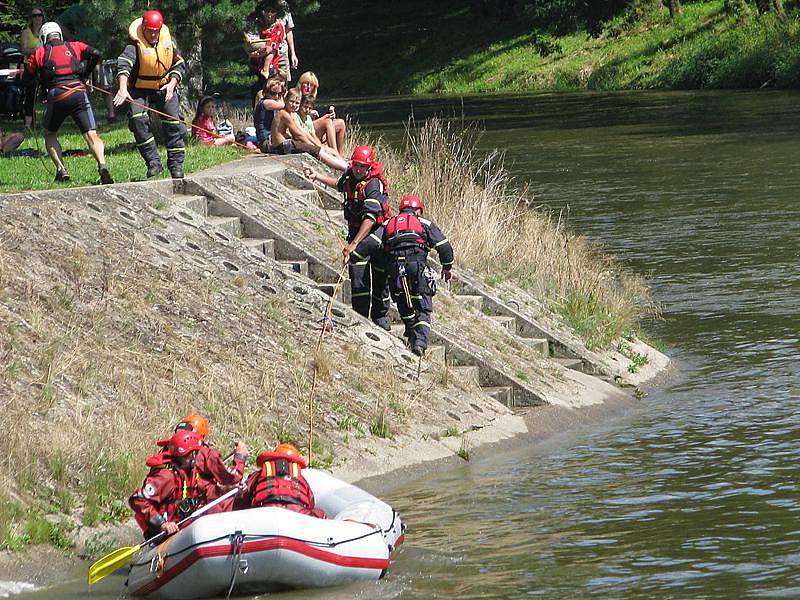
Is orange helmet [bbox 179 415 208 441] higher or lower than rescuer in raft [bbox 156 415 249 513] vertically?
higher

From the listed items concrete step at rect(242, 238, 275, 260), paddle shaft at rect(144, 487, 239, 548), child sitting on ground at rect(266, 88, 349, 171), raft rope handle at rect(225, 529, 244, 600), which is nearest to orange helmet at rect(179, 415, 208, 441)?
paddle shaft at rect(144, 487, 239, 548)

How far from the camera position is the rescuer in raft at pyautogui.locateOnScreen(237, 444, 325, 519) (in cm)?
962

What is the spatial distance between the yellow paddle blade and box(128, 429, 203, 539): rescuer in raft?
307 millimetres

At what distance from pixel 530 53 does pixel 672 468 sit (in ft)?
162

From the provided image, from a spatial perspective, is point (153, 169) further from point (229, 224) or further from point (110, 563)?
point (110, 563)

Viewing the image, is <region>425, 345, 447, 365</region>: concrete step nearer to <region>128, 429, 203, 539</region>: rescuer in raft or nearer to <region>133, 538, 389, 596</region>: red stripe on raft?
<region>128, 429, 203, 539</region>: rescuer in raft

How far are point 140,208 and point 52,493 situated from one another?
17.6ft

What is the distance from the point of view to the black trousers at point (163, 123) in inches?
660

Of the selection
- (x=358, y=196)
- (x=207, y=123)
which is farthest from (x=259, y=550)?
(x=207, y=123)

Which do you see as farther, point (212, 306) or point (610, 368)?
point (610, 368)

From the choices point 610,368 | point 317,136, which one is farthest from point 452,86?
point 610,368

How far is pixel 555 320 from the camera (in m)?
17.1

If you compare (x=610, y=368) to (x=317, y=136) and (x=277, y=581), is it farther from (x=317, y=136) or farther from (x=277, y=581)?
(x=277, y=581)

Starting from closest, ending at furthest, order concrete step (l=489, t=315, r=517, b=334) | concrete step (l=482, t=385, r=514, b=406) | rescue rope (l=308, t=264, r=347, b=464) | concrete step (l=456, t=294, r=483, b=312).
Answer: rescue rope (l=308, t=264, r=347, b=464) < concrete step (l=482, t=385, r=514, b=406) < concrete step (l=489, t=315, r=517, b=334) < concrete step (l=456, t=294, r=483, b=312)
